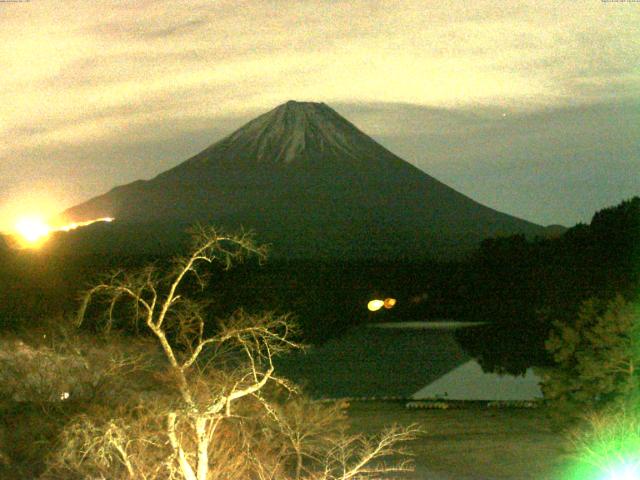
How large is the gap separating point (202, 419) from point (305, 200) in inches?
5400

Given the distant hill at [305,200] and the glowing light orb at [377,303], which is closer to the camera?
the glowing light orb at [377,303]

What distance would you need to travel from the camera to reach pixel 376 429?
21.6 meters

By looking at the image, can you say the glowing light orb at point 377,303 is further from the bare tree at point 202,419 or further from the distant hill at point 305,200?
the distant hill at point 305,200

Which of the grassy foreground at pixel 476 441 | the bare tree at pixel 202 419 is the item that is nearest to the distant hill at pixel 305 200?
the grassy foreground at pixel 476 441

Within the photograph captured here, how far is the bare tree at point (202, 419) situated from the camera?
28.4 ft

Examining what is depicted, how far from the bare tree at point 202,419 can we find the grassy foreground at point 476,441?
73.1 inches

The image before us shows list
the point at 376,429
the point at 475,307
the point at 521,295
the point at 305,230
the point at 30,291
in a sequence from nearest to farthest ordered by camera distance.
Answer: the point at 376,429
the point at 30,291
the point at 521,295
the point at 475,307
the point at 305,230

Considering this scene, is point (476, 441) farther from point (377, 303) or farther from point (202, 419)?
point (202, 419)

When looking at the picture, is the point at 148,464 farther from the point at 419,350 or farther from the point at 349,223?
the point at 349,223

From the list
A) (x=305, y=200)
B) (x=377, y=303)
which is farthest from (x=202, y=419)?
(x=305, y=200)

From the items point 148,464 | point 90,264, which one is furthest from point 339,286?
point 148,464

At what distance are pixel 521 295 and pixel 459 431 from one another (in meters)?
37.7

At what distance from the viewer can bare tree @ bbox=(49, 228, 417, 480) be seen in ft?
28.4

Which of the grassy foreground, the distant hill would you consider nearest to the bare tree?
the grassy foreground
